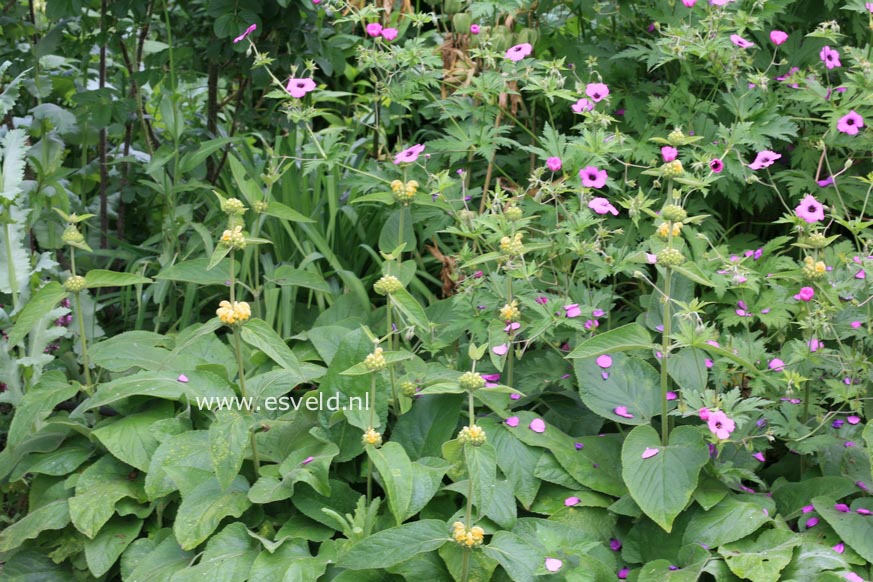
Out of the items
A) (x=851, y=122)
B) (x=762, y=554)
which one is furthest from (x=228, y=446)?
(x=851, y=122)

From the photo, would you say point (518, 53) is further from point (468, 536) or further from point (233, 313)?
point (468, 536)

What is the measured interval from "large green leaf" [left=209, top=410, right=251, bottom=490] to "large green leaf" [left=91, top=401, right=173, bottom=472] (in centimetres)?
35

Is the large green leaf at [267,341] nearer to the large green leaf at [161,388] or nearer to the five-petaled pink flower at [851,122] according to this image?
the large green leaf at [161,388]

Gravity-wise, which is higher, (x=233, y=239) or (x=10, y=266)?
(x=233, y=239)

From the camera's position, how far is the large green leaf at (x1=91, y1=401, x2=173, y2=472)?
7.72ft

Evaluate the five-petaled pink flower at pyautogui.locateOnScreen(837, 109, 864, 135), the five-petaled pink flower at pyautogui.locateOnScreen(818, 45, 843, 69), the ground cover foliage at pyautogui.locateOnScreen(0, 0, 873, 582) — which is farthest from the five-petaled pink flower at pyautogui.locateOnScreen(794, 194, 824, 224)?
the five-petaled pink flower at pyautogui.locateOnScreen(818, 45, 843, 69)

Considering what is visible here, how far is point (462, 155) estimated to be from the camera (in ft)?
9.89

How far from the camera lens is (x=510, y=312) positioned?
90.8 inches

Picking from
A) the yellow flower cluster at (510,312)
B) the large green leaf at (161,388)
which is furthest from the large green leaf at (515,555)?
the large green leaf at (161,388)

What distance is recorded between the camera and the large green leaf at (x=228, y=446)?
2039 mm

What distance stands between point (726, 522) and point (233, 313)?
1.16 m

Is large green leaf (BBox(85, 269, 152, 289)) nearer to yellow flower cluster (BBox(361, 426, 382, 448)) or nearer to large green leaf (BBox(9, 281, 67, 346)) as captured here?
large green leaf (BBox(9, 281, 67, 346))

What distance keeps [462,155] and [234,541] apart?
A: 1.38 m

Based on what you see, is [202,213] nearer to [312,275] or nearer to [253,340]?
[312,275]
